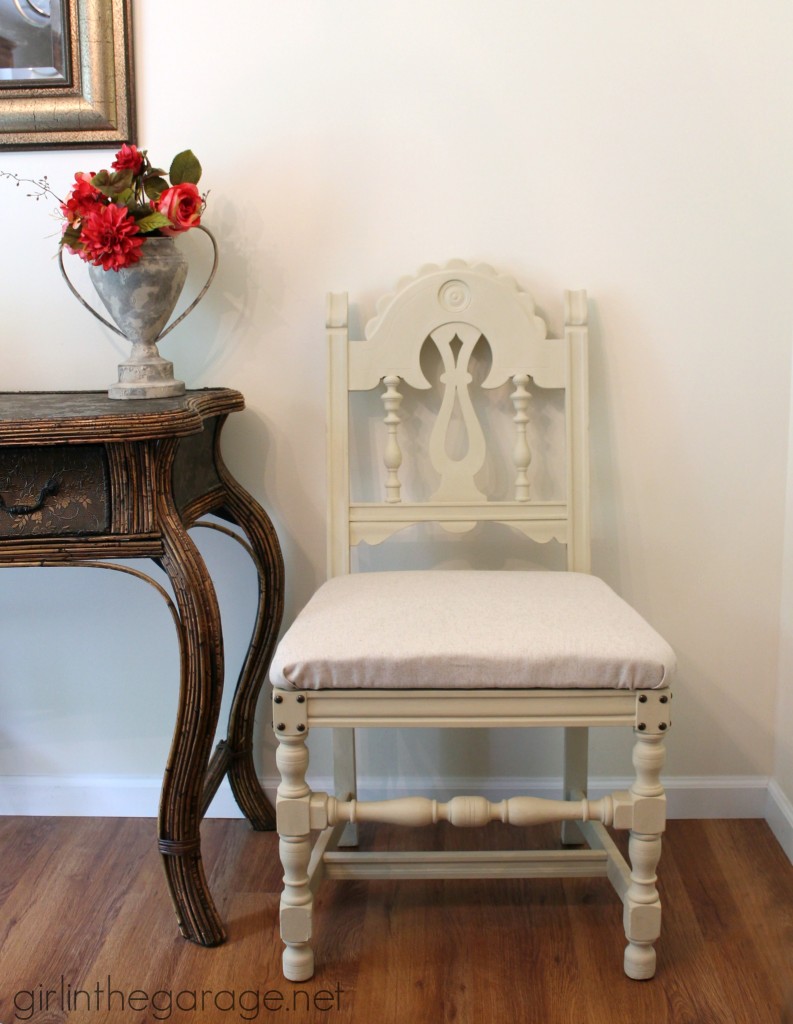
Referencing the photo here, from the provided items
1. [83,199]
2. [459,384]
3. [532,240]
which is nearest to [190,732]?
[459,384]

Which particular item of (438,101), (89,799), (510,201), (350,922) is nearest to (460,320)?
(510,201)

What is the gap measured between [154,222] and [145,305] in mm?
133

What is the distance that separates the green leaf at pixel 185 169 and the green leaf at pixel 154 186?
3 centimetres

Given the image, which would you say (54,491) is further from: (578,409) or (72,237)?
(578,409)

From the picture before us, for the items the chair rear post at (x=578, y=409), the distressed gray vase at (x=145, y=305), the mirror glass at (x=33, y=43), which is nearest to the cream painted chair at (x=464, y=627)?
the chair rear post at (x=578, y=409)

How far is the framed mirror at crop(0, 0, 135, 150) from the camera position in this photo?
1.75 metres

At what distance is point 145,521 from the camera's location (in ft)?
4.74

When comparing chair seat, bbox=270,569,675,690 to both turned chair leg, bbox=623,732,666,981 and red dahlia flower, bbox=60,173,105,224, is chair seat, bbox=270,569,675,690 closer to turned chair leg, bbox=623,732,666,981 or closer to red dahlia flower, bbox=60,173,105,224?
turned chair leg, bbox=623,732,666,981

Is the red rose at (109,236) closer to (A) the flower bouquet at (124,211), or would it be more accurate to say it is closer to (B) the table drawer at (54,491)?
(A) the flower bouquet at (124,211)

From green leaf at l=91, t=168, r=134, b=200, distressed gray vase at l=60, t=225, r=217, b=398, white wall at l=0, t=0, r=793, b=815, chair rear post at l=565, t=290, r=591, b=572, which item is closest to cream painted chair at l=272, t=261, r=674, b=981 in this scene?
chair rear post at l=565, t=290, r=591, b=572

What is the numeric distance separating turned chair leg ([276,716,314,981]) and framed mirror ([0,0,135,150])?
1.10 meters

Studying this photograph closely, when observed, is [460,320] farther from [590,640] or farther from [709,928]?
[709,928]

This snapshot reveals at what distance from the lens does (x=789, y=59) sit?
1.71 metres

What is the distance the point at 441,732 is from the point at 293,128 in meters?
1.13
